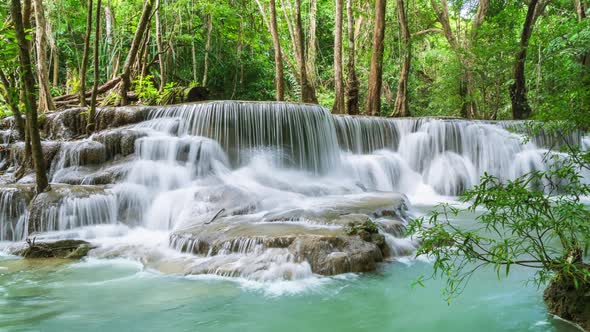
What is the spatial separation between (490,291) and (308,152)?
6779 millimetres

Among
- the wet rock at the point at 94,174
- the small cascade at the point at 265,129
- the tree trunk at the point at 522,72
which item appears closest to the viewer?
the wet rock at the point at 94,174

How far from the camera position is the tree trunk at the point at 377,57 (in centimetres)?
1416

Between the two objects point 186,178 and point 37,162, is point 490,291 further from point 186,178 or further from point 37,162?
point 37,162

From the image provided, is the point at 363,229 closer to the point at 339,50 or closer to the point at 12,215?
the point at 12,215

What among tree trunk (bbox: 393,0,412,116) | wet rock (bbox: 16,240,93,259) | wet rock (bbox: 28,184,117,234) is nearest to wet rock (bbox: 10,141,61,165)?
wet rock (bbox: 28,184,117,234)

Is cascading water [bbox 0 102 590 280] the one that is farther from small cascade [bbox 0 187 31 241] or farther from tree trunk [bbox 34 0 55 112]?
tree trunk [bbox 34 0 55 112]

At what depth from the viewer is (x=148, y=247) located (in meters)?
6.30

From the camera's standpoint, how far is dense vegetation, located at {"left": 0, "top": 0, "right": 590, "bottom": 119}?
44.4 ft

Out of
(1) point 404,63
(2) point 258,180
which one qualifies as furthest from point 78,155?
(1) point 404,63

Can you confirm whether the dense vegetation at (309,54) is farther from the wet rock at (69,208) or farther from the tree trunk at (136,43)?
the wet rock at (69,208)

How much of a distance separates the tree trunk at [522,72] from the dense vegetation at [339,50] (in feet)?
0.22

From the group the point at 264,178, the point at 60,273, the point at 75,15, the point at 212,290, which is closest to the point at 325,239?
the point at 212,290

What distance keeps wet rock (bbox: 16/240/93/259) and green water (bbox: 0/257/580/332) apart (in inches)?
34.2

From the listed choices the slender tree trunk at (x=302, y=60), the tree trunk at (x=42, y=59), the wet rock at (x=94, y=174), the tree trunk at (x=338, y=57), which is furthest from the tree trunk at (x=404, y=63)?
the tree trunk at (x=42, y=59)
